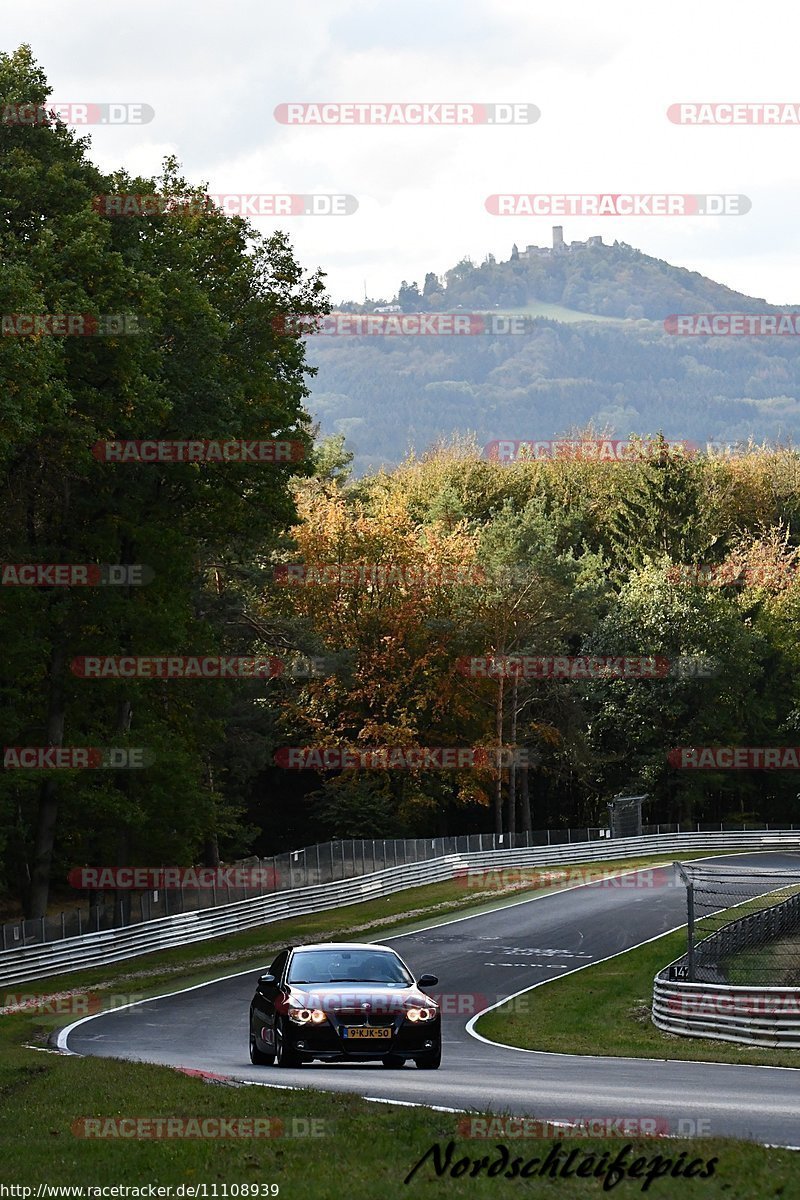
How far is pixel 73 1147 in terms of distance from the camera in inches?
431

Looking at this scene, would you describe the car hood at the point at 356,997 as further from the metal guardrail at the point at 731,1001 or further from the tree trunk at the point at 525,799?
the tree trunk at the point at 525,799

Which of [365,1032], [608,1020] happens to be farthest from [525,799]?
[365,1032]

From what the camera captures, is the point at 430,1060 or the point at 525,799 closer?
the point at 430,1060

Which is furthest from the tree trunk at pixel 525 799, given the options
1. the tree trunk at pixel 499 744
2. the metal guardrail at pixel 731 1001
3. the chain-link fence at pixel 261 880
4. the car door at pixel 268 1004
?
the car door at pixel 268 1004

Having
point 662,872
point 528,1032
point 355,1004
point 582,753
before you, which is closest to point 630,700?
point 582,753

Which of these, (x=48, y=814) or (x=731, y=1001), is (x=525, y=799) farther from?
(x=731, y=1001)

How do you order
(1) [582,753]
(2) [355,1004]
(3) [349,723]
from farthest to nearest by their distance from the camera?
(1) [582,753] → (3) [349,723] → (2) [355,1004]

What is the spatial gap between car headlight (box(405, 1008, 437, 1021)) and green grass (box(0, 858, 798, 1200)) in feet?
5.15

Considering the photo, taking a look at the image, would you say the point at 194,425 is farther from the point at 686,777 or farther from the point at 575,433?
the point at 575,433

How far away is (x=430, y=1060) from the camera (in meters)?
17.1

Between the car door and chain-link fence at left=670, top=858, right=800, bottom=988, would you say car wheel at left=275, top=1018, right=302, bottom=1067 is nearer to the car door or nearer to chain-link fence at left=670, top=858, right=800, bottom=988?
the car door

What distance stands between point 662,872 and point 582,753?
20103mm

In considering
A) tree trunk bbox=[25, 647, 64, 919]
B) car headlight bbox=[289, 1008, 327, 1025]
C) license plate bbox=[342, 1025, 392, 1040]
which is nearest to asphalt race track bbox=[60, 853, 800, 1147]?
license plate bbox=[342, 1025, 392, 1040]

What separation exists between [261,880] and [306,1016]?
3034 cm
